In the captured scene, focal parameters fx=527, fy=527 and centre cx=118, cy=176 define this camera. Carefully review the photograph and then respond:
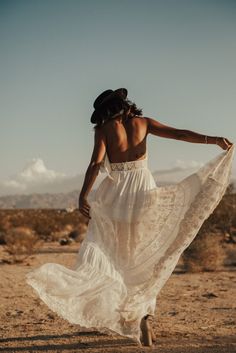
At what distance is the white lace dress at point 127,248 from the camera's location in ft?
16.7

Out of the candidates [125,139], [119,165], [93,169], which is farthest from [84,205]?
[125,139]

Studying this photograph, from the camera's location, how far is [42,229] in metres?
27.7

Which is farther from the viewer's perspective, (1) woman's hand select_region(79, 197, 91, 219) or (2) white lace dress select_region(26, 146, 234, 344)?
Result: (1) woman's hand select_region(79, 197, 91, 219)

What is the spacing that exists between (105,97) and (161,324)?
2.99 m

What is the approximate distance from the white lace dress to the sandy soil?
0.50 meters

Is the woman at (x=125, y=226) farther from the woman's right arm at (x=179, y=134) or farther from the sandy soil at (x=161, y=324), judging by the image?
the sandy soil at (x=161, y=324)

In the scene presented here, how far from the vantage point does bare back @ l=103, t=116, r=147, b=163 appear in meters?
5.43

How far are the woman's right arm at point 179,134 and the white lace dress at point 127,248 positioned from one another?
0.33 meters

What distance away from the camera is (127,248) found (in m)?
5.36

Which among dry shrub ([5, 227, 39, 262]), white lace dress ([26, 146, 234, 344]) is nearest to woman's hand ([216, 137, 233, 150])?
white lace dress ([26, 146, 234, 344])

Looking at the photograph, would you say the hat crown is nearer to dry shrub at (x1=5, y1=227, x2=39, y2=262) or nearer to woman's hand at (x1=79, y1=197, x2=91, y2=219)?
woman's hand at (x1=79, y1=197, x2=91, y2=219)

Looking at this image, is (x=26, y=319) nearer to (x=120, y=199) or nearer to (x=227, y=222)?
(x=120, y=199)

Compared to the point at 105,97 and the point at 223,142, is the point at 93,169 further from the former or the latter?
the point at 223,142

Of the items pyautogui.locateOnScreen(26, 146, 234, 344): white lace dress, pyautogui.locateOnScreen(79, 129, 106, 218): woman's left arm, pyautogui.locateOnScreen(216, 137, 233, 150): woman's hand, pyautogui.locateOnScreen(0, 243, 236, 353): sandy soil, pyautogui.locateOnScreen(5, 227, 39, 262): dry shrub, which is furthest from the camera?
pyautogui.locateOnScreen(5, 227, 39, 262): dry shrub
